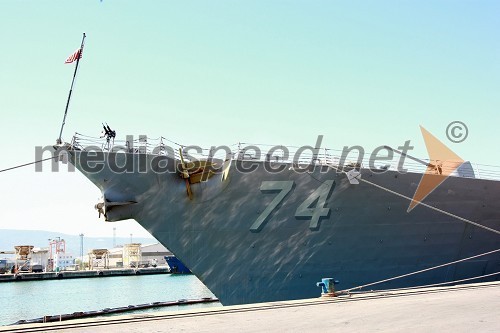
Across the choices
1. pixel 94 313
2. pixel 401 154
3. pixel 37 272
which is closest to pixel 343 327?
pixel 401 154

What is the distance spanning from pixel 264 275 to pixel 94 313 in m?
13.4

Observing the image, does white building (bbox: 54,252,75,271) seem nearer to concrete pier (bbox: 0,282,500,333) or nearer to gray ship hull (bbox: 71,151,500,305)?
gray ship hull (bbox: 71,151,500,305)

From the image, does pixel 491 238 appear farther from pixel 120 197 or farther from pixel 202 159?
pixel 120 197

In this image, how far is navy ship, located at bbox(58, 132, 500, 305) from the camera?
44.7ft

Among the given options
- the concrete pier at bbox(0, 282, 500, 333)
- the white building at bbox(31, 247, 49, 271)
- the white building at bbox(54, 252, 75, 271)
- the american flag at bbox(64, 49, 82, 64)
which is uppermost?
the american flag at bbox(64, 49, 82, 64)

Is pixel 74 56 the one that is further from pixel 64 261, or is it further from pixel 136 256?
pixel 64 261

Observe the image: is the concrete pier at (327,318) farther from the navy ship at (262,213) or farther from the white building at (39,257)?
the white building at (39,257)

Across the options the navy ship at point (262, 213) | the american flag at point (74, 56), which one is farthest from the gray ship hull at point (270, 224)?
the american flag at point (74, 56)

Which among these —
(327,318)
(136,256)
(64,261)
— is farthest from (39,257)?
(327,318)

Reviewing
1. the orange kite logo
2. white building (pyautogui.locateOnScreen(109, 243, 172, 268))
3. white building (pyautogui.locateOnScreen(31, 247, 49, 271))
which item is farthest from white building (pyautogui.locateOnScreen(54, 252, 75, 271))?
the orange kite logo

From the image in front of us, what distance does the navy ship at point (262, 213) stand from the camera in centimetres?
1362

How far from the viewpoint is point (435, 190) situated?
16.2 m

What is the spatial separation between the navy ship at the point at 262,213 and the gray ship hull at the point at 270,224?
0.09 feet

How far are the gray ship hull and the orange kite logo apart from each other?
560mm
